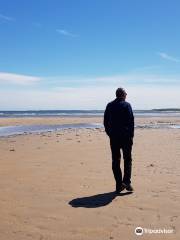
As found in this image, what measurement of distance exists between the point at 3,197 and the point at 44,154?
677 centimetres

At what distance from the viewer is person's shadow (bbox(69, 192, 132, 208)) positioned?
7.18 meters

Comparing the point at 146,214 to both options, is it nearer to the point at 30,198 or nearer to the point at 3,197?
the point at 30,198

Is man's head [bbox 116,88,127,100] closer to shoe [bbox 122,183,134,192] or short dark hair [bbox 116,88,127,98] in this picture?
short dark hair [bbox 116,88,127,98]

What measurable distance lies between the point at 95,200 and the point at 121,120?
5.38ft

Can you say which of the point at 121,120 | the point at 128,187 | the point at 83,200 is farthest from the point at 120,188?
the point at 121,120

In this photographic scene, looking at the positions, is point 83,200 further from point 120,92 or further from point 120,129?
point 120,92

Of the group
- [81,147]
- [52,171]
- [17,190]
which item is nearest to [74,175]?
[52,171]

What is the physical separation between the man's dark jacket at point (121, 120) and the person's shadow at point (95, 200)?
108 cm

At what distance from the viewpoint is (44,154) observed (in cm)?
1449

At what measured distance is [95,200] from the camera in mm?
7535

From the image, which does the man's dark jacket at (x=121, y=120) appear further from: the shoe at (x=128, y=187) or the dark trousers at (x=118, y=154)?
the shoe at (x=128, y=187)

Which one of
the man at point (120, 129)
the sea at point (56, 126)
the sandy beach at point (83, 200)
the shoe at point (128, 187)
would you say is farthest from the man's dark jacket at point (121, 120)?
the sea at point (56, 126)

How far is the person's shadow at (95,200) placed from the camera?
718cm

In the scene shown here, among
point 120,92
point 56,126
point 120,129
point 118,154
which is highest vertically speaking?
point 120,92
